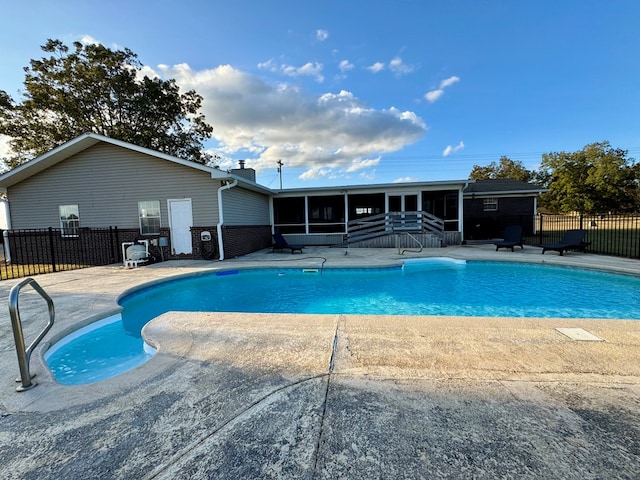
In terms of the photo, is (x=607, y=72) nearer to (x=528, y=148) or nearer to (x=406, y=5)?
(x=406, y=5)

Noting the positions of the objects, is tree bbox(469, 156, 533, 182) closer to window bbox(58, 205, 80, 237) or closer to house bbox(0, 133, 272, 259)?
house bbox(0, 133, 272, 259)

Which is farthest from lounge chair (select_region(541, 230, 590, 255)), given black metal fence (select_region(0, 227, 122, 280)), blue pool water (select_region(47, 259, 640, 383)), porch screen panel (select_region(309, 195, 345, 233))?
black metal fence (select_region(0, 227, 122, 280))

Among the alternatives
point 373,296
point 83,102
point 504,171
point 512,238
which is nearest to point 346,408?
point 373,296

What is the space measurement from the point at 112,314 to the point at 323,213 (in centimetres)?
1248

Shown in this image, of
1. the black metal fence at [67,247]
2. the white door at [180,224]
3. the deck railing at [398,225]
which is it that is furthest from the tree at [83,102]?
the deck railing at [398,225]

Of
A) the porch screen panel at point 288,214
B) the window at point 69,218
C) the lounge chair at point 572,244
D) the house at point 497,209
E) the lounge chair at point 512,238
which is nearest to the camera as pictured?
the lounge chair at point 572,244

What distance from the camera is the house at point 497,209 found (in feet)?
54.7

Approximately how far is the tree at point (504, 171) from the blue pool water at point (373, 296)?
39230 millimetres

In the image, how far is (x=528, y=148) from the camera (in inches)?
1494

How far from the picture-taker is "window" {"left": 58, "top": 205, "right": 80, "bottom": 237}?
449 inches

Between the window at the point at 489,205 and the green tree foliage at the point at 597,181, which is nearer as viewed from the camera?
the window at the point at 489,205

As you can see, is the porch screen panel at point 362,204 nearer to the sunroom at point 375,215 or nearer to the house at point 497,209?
the sunroom at point 375,215

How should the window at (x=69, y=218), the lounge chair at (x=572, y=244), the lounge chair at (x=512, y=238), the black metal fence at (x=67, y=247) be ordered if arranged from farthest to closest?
the window at (x=69, y=218), the lounge chair at (x=512, y=238), the black metal fence at (x=67, y=247), the lounge chair at (x=572, y=244)

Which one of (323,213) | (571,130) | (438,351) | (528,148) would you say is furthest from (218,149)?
(528,148)
